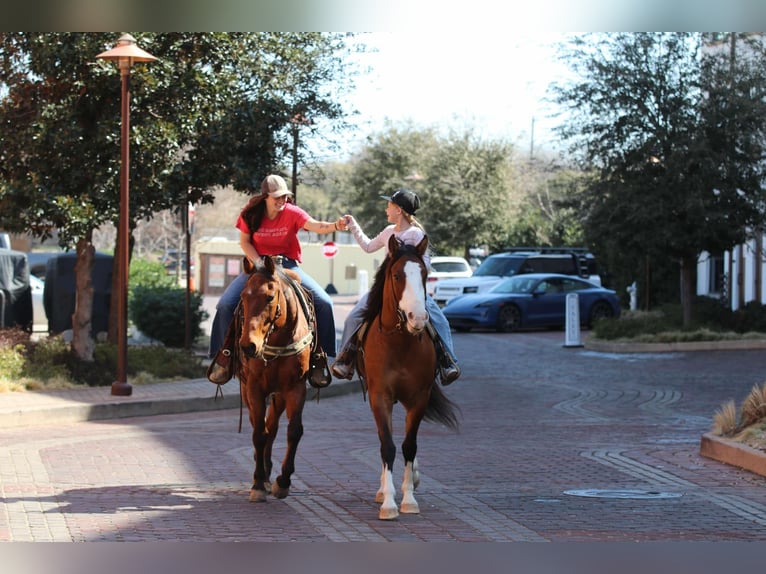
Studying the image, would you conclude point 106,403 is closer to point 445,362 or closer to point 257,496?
point 257,496

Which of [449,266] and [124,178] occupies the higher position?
[124,178]

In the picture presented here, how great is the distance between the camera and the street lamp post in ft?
53.8

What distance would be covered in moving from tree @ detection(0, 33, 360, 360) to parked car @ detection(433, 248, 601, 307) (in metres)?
16.8

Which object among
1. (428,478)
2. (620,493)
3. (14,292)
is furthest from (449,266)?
(620,493)

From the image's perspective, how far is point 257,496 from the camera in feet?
31.5

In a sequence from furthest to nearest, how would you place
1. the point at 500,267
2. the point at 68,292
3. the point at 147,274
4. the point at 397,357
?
the point at 500,267 < the point at 147,274 < the point at 68,292 < the point at 397,357

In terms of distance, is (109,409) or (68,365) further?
(68,365)

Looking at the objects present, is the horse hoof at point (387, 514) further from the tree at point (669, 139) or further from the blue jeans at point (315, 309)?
the tree at point (669, 139)

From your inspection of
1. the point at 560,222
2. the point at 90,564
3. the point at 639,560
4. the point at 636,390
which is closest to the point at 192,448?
the point at 90,564

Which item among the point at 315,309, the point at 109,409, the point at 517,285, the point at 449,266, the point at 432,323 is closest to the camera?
the point at 432,323

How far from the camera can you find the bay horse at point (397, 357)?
8.91 metres

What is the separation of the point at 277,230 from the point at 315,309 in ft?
2.76
